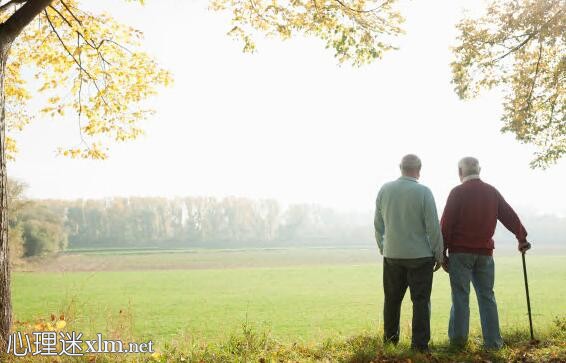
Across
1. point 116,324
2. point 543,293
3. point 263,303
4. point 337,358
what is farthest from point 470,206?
point 543,293

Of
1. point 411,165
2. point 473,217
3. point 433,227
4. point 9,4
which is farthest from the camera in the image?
point 9,4

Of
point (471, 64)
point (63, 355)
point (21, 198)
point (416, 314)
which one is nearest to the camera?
point (63, 355)

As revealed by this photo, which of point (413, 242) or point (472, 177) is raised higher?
point (472, 177)

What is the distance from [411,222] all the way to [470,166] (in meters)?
1.04

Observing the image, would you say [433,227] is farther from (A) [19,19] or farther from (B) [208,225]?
(B) [208,225]

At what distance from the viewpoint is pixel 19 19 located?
6000 millimetres

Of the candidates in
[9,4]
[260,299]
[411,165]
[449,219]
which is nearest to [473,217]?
[449,219]

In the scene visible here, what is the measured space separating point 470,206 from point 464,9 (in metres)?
7.92

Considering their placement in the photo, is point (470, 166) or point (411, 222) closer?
point (411, 222)

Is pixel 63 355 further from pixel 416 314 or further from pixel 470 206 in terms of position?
pixel 470 206

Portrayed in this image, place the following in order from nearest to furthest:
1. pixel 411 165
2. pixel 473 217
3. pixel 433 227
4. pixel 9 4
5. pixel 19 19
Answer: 1. pixel 433 227
2. pixel 411 165
3. pixel 473 217
4. pixel 19 19
5. pixel 9 4

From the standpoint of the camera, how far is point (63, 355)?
4.89 m

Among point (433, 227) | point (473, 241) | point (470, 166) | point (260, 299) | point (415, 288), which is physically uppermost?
point (470, 166)

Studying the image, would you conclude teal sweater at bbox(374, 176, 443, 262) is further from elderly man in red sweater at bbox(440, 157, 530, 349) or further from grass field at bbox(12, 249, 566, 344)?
grass field at bbox(12, 249, 566, 344)
